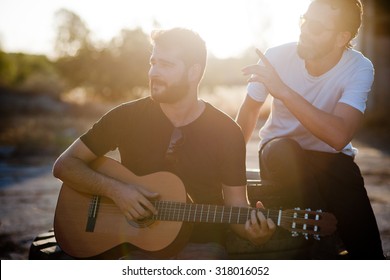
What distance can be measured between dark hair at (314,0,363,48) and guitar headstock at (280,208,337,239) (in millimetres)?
1346

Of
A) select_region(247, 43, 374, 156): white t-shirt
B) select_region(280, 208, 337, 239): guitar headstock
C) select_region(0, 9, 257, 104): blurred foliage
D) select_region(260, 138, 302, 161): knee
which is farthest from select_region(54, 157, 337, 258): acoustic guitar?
select_region(0, 9, 257, 104): blurred foliage

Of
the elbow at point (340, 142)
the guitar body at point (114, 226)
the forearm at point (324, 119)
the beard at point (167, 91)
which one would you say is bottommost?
the guitar body at point (114, 226)

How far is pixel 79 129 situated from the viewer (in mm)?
11445

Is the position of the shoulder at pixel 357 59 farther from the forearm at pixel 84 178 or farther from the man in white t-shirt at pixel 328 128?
the forearm at pixel 84 178

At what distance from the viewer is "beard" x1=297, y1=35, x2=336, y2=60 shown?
135 inches

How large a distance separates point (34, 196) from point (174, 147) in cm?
375

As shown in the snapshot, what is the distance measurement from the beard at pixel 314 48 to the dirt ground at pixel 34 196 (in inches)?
67.7

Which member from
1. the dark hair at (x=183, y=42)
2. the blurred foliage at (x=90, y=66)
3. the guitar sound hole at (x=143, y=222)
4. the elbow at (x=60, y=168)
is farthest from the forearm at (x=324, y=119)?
the blurred foliage at (x=90, y=66)

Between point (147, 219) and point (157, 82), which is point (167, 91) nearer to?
point (157, 82)

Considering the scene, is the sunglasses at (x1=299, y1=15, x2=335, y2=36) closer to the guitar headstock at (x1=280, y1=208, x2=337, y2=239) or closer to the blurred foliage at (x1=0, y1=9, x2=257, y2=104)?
the guitar headstock at (x1=280, y1=208, x2=337, y2=239)

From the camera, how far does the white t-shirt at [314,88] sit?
3.36 meters

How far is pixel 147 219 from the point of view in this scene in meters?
3.03

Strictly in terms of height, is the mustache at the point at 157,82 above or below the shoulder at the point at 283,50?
below

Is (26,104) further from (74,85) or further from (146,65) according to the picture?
(146,65)
